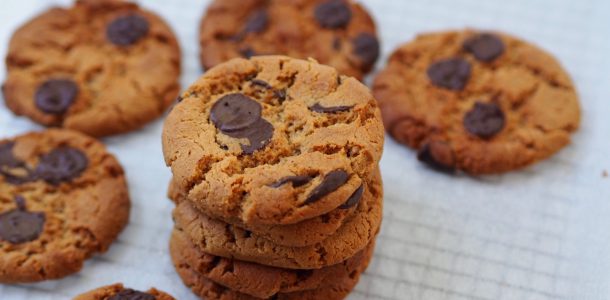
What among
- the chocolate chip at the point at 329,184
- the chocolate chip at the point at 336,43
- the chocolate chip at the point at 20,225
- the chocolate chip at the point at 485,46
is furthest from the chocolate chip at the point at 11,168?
the chocolate chip at the point at 485,46

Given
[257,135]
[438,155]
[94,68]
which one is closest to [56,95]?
[94,68]

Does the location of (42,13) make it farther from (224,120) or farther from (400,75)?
(400,75)

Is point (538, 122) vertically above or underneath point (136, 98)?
underneath

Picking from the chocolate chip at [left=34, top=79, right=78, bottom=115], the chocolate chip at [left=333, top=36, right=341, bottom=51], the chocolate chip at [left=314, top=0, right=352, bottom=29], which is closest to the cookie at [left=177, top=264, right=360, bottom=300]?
the chocolate chip at [left=34, top=79, right=78, bottom=115]

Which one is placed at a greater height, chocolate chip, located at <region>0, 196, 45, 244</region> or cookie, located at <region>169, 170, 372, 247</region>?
cookie, located at <region>169, 170, 372, 247</region>

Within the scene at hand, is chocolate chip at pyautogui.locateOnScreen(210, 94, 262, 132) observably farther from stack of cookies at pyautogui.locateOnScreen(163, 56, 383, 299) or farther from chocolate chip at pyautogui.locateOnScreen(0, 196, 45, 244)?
chocolate chip at pyautogui.locateOnScreen(0, 196, 45, 244)

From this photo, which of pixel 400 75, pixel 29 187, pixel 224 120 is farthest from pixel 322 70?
pixel 29 187

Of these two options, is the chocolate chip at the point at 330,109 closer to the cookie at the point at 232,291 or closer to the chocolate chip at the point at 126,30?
the cookie at the point at 232,291
